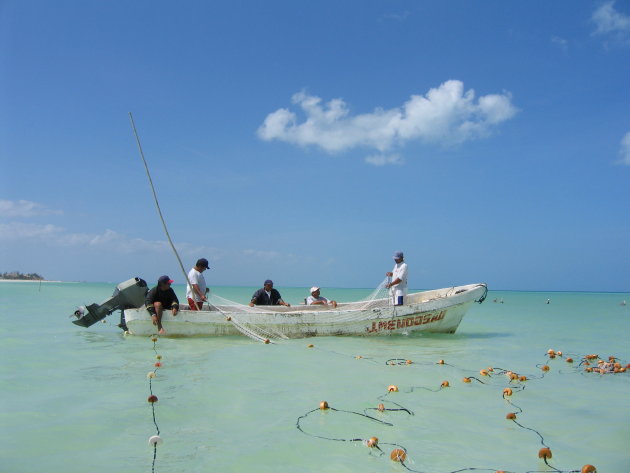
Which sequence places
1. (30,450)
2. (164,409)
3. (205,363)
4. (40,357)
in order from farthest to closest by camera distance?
(40,357), (205,363), (164,409), (30,450)

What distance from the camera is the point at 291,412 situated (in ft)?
16.0

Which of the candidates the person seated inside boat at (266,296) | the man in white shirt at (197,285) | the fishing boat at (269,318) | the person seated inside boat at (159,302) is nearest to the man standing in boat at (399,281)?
the fishing boat at (269,318)

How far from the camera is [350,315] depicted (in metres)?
11.3

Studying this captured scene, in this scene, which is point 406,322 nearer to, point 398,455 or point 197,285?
point 197,285

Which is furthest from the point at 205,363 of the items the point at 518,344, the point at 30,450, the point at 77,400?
the point at 518,344

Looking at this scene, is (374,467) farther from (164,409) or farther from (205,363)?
(205,363)

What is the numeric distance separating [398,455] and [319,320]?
24.9 feet

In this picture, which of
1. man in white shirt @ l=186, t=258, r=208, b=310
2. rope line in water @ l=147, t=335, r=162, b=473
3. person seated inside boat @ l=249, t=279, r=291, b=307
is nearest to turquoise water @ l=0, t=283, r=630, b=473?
rope line in water @ l=147, t=335, r=162, b=473

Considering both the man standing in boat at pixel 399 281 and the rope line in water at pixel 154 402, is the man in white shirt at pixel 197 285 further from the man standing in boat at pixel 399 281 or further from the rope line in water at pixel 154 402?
the man standing in boat at pixel 399 281

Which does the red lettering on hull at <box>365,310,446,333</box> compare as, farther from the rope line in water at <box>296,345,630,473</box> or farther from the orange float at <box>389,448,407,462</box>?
the orange float at <box>389,448,407,462</box>

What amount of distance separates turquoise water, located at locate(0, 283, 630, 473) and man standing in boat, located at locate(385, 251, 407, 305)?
97.0 inches

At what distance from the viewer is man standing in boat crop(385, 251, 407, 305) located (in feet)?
37.9

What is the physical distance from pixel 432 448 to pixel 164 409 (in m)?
2.82

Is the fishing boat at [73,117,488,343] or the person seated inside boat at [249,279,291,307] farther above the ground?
the person seated inside boat at [249,279,291,307]
